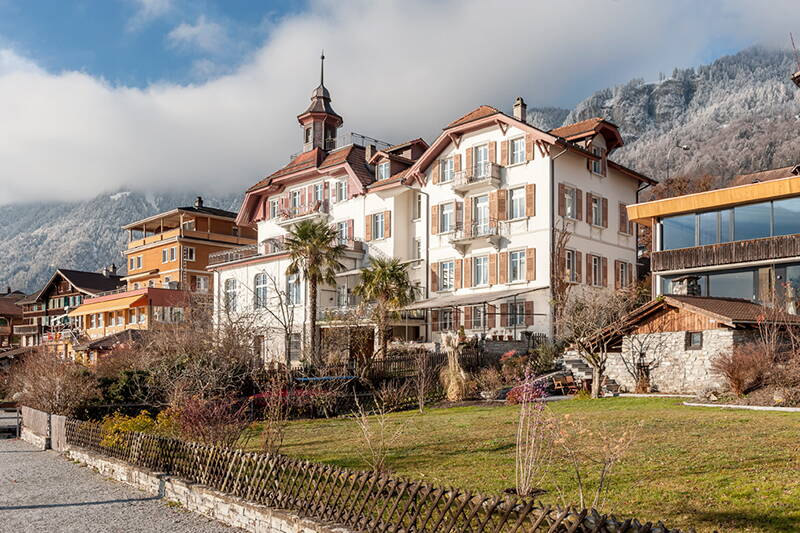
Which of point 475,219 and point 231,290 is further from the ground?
point 475,219

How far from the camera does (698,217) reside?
3328 cm

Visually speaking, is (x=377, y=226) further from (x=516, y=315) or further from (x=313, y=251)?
(x=516, y=315)

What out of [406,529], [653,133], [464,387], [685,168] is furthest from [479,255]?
[653,133]

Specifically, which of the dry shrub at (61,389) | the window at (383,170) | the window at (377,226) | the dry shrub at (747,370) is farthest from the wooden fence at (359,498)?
the window at (383,170)

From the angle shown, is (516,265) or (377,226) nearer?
(516,265)

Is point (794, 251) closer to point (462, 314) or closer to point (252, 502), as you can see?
point (462, 314)

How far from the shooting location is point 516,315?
121 feet

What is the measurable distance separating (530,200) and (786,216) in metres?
11.6

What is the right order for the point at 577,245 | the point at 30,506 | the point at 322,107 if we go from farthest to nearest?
the point at 322,107 → the point at 577,245 → the point at 30,506

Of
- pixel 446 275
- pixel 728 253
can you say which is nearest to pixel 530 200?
pixel 446 275

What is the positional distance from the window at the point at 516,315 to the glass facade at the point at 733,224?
7242mm

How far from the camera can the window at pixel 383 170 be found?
45.7m

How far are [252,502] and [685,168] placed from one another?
115323mm

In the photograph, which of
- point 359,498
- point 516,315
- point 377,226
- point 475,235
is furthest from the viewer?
point 377,226
